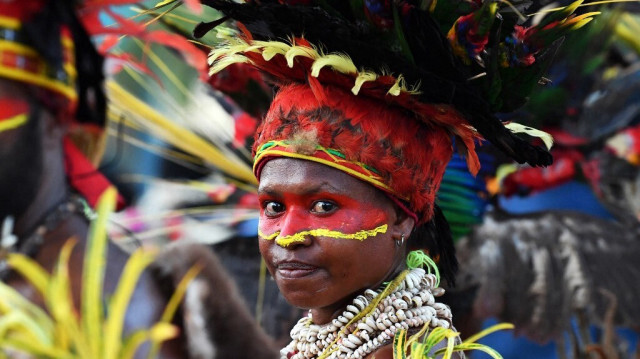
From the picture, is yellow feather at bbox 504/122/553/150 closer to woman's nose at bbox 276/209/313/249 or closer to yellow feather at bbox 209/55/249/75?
woman's nose at bbox 276/209/313/249

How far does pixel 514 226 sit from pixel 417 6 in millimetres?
3996

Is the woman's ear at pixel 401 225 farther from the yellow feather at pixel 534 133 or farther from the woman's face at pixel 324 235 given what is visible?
the yellow feather at pixel 534 133

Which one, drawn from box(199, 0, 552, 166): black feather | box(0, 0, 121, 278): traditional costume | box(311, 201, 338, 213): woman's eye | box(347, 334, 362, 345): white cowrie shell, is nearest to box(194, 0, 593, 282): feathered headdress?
box(199, 0, 552, 166): black feather

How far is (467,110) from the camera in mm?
2566

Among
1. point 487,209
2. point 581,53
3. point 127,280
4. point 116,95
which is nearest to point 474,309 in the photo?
point 487,209

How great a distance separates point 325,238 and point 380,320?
28 cm

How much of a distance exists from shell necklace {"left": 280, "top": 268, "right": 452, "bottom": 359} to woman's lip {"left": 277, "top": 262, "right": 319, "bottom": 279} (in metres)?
0.16

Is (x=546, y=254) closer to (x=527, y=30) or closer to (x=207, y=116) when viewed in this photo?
(x=207, y=116)

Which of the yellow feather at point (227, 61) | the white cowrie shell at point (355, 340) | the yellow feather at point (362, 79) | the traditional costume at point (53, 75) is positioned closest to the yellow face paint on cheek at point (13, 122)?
the traditional costume at point (53, 75)

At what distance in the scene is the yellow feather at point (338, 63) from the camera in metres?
2.51

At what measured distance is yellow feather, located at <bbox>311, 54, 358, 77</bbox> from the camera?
251cm

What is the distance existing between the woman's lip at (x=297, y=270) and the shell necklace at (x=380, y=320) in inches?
6.3

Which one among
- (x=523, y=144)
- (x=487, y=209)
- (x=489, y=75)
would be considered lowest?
(x=487, y=209)

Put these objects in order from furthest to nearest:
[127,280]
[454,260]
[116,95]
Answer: [116,95] < [454,260] < [127,280]
